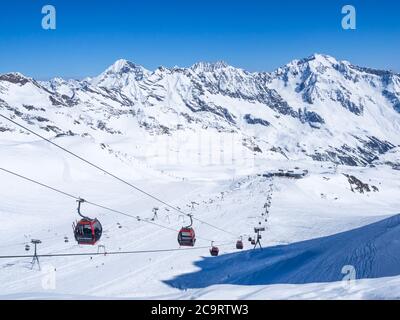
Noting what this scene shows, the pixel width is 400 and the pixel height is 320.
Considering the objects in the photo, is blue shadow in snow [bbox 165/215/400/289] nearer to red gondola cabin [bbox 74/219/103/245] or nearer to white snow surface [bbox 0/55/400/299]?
white snow surface [bbox 0/55/400/299]

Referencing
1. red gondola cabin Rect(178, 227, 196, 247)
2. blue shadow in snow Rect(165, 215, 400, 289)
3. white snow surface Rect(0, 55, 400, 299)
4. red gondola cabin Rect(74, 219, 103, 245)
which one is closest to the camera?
white snow surface Rect(0, 55, 400, 299)

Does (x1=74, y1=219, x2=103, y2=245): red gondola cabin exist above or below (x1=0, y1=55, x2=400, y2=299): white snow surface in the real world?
above

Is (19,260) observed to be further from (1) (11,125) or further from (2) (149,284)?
(1) (11,125)

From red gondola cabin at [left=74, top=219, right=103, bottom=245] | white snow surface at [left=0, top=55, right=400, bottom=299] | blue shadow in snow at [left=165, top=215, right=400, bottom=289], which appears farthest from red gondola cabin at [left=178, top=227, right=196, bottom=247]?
red gondola cabin at [left=74, top=219, right=103, bottom=245]

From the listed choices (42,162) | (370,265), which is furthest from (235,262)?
(42,162)

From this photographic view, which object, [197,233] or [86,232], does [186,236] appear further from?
[197,233]

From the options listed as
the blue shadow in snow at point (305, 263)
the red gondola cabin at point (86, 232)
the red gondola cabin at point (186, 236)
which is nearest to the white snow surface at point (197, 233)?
the blue shadow in snow at point (305, 263)

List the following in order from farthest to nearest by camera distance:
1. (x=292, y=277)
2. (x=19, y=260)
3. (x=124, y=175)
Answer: (x=124, y=175) < (x=19, y=260) < (x=292, y=277)
